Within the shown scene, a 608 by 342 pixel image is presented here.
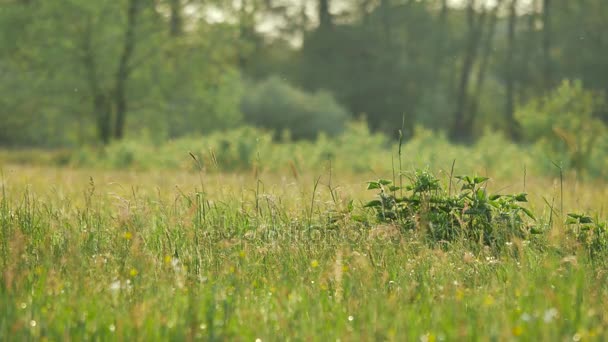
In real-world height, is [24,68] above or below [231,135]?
above

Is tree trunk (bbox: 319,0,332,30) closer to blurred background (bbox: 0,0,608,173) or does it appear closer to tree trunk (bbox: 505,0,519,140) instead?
blurred background (bbox: 0,0,608,173)

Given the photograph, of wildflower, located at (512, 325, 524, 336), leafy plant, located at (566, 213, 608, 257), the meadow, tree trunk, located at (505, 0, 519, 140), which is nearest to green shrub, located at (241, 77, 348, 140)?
tree trunk, located at (505, 0, 519, 140)

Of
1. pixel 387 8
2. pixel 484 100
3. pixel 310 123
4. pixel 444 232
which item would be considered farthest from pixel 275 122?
pixel 444 232

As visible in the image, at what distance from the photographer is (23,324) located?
11.4 feet

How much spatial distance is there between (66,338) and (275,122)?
30.4m

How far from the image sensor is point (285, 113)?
33.6 m

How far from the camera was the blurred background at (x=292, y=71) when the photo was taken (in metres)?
24.6

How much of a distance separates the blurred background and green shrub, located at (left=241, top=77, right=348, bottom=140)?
64 millimetres

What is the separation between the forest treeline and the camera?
25.1 m

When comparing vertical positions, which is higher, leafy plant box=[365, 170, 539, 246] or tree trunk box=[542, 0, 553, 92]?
tree trunk box=[542, 0, 553, 92]

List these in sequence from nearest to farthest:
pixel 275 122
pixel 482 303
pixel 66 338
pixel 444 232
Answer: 1. pixel 66 338
2. pixel 482 303
3. pixel 444 232
4. pixel 275 122

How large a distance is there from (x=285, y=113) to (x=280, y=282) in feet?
96.5

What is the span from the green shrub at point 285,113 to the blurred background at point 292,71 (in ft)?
0.21

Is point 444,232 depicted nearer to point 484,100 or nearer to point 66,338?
point 66,338
